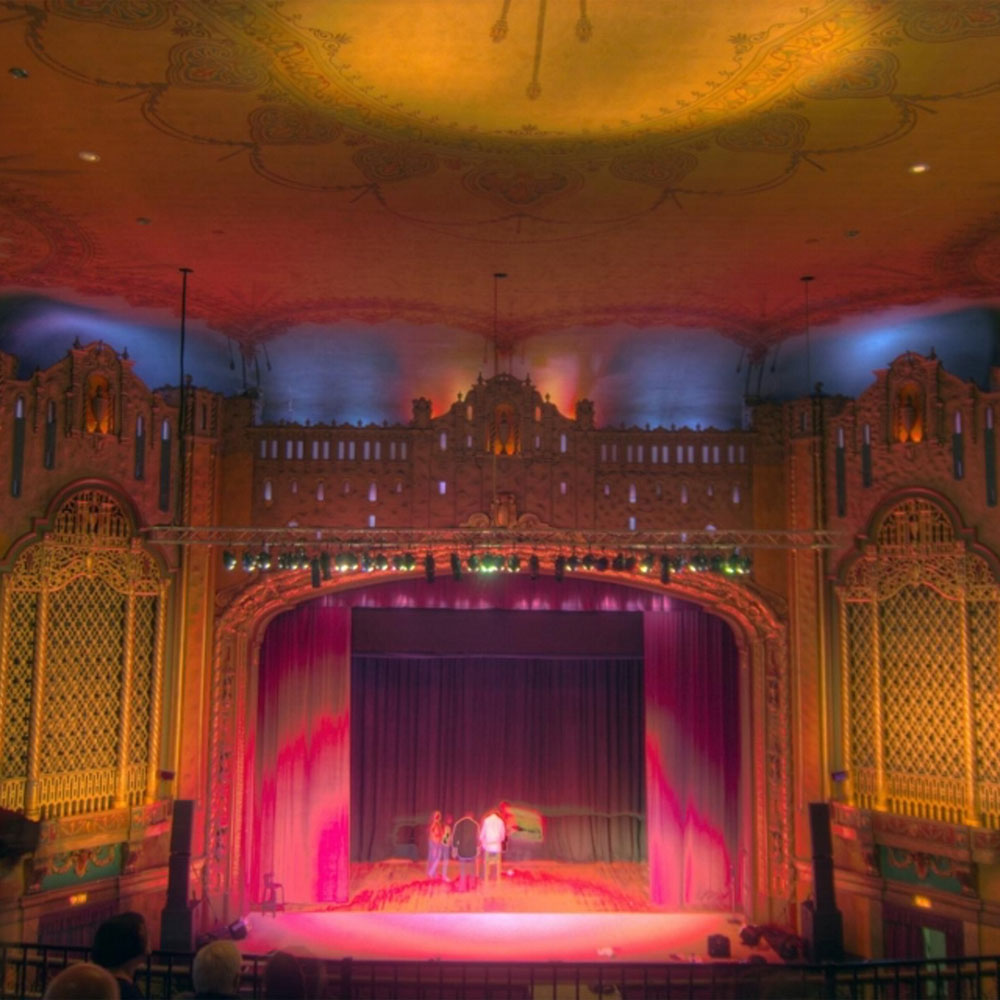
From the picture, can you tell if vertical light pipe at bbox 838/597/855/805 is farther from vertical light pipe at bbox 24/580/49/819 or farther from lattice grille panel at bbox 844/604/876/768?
vertical light pipe at bbox 24/580/49/819

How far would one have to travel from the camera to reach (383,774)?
1755cm

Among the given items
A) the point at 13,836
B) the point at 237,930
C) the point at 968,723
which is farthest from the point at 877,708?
the point at 13,836

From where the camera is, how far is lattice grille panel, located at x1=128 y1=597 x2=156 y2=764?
42.8ft

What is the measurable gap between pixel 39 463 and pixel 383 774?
25.7ft

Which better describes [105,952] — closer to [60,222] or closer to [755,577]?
[60,222]

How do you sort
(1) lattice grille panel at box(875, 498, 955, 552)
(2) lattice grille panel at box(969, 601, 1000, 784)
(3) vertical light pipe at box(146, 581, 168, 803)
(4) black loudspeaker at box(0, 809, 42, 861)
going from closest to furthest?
1. (4) black loudspeaker at box(0, 809, 42, 861)
2. (2) lattice grille panel at box(969, 601, 1000, 784)
3. (1) lattice grille panel at box(875, 498, 955, 552)
4. (3) vertical light pipe at box(146, 581, 168, 803)

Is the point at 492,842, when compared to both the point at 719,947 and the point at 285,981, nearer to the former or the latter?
the point at 719,947

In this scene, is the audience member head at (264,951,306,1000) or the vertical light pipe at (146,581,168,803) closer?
the audience member head at (264,951,306,1000)

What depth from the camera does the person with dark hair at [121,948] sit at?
4.55 metres

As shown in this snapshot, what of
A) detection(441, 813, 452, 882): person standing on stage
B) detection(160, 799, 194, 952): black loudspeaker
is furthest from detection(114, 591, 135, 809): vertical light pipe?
detection(441, 813, 452, 882): person standing on stage

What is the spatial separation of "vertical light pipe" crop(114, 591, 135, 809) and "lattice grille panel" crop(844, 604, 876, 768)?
8.48 meters

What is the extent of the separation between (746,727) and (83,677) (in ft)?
27.1

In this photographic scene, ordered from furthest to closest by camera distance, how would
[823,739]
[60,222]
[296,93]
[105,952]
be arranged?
[823,739]
[60,222]
[296,93]
[105,952]

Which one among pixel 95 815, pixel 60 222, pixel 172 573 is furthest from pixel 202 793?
pixel 60 222
